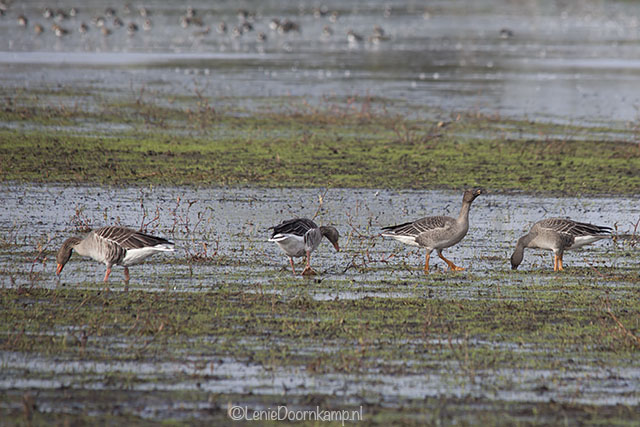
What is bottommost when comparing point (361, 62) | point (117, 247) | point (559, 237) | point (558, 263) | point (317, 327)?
point (317, 327)

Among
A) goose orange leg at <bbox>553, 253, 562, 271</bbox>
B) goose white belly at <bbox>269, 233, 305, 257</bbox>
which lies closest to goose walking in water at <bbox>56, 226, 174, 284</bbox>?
goose white belly at <bbox>269, 233, 305, 257</bbox>

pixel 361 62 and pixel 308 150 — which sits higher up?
pixel 361 62

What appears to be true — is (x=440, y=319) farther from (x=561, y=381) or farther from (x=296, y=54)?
(x=296, y=54)

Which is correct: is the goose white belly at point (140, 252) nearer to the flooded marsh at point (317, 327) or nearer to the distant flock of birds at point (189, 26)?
the flooded marsh at point (317, 327)

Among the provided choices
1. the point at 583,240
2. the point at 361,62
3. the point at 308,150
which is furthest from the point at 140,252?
the point at 361,62

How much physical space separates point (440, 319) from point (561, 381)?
A: 1976 mm

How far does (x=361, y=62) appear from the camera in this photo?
4472 centimetres

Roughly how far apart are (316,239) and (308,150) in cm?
909

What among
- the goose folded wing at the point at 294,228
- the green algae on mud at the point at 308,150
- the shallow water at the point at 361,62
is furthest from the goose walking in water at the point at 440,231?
the shallow water at the point at 361,62

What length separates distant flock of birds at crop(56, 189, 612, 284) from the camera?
37.1 ft

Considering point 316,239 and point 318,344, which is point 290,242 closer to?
point 316,239

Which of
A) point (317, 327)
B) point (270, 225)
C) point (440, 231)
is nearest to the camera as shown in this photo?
point (317, 327)

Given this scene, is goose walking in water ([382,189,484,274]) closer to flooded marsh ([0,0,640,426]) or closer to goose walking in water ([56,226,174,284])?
flooded marsh ([0,0,640,426])

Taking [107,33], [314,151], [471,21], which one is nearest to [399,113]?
[314,151]
